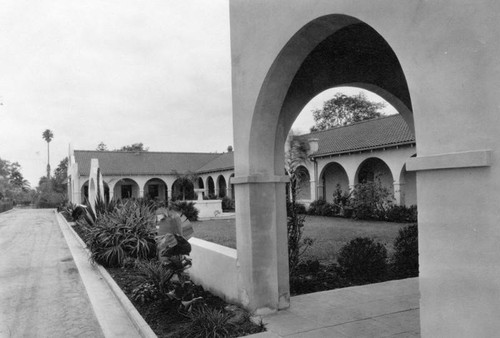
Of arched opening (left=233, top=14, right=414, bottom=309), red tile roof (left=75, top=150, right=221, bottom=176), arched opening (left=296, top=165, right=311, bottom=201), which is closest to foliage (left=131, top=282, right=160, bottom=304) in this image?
arched opening (left=233, top=14, right=414, bottom=309)

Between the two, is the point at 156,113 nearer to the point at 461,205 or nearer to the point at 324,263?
the point at 324,263

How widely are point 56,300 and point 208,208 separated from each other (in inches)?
681

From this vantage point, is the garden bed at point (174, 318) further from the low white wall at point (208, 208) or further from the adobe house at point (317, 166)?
the low white wall at point (208, 208)

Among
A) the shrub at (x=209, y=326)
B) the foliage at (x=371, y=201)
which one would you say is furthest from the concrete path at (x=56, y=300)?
the foliage at (x=371, y=201)

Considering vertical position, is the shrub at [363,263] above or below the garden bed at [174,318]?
above

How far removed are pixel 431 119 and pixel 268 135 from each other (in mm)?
3023

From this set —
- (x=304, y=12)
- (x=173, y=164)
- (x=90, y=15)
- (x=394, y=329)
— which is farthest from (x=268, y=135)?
(x=173, y=164)

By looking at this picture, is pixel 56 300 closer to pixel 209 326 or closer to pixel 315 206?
pixel 209 326

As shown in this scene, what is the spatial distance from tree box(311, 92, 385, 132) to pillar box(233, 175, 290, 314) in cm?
4559

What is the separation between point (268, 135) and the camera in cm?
579

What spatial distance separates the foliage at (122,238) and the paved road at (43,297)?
2.63 ft

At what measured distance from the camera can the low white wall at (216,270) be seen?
6.25m

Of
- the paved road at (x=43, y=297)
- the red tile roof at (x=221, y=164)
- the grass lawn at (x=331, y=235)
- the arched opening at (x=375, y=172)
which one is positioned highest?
the red tile roof at (x=221, y=164)

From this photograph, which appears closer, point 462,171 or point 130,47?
point 462,171
